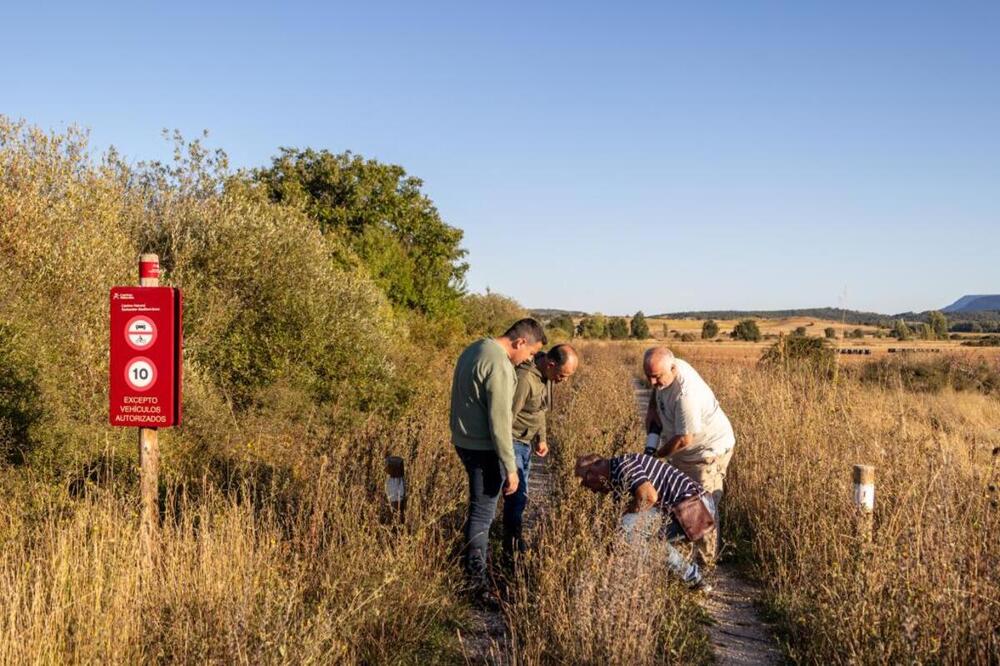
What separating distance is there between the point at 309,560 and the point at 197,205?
9944 mm

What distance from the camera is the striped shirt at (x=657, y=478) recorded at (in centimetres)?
637

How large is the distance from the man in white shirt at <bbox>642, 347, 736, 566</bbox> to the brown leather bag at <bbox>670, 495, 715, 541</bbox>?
0.59 metres

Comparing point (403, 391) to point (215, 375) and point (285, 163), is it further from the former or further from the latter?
point (285, 163)

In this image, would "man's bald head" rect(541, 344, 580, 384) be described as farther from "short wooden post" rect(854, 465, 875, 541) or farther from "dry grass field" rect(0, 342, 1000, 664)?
"short wooden post" rect(854, 465, 875, 541)

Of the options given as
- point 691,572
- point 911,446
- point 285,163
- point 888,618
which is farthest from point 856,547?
point 285,163

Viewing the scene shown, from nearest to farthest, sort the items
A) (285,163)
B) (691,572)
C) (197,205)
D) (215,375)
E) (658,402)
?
(691,572), (658,402), (215,375), (197,205), (285,163)

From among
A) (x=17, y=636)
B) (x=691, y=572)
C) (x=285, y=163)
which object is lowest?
(x=691, y=572)

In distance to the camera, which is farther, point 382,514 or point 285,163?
point 285,163

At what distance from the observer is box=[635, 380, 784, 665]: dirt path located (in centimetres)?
566

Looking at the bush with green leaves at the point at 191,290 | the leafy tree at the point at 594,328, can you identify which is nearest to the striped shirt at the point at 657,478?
the bush with green leaves at the point at 191,290

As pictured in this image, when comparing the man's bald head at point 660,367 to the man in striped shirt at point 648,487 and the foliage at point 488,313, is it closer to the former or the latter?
the man in striped shirt at point 648,487

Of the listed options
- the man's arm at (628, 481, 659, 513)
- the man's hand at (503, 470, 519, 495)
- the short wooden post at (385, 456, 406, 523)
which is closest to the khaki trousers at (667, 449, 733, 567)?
the man's arm at (628, 481, 659, 513)

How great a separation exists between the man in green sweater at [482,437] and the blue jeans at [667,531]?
0.87m

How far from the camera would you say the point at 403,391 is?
16516 mm
